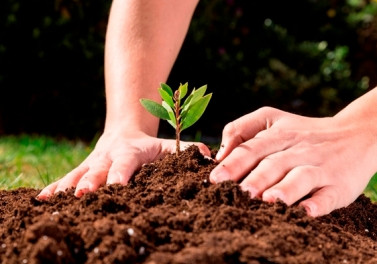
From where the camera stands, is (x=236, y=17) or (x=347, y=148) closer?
(x=347, y=148)

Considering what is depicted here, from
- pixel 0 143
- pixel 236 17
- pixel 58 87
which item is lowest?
pixel 0 143

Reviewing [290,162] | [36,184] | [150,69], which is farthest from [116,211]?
[36,184]

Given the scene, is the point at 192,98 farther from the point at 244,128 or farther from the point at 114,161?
the point at 114,161

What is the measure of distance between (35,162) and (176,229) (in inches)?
104

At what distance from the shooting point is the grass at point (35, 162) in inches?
128

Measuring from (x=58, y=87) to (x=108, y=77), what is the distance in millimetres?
3223

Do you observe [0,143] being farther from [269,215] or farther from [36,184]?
[269,215]

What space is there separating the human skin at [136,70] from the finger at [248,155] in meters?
0.37

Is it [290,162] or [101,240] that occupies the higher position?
[290,162]

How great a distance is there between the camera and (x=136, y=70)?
286 cm

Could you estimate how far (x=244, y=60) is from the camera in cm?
699

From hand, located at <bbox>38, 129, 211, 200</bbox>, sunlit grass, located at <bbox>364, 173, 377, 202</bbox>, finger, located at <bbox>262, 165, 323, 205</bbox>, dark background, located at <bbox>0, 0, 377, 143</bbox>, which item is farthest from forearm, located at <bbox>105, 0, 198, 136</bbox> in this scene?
dark background, located at <bbox>0, 0, 377, 143</bbox>

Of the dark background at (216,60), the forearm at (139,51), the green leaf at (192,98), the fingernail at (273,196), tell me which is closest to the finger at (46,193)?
the forearm at (139,51)

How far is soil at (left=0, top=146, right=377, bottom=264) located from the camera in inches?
62.1
